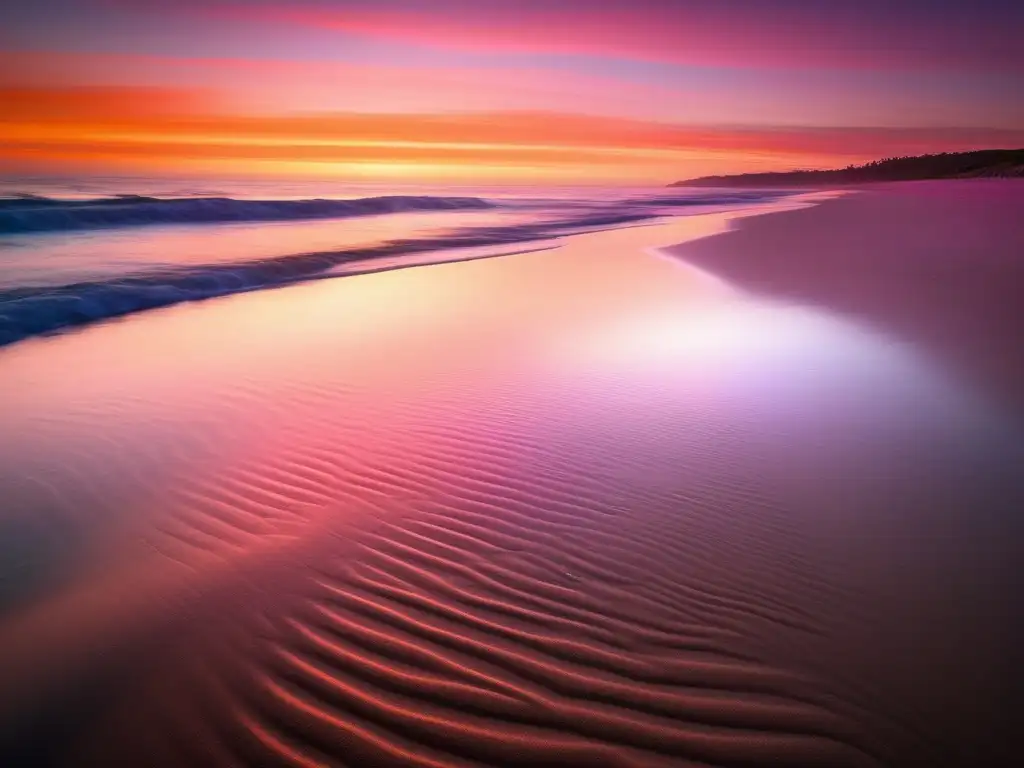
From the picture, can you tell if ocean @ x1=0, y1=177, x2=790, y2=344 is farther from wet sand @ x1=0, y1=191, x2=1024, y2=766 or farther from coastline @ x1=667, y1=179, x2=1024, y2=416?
coastline @ x1=667, y1=179, x2=1024, y2=416

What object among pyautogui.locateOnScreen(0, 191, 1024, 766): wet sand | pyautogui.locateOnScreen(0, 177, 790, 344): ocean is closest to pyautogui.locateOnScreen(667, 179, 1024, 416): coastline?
pyautogui.locateOnScreen(0, 191, 1024, 766): wet sand

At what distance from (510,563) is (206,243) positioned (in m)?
16.7

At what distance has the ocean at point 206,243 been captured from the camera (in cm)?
1031

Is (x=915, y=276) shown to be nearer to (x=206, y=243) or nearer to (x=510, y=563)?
(x=510, y=563)

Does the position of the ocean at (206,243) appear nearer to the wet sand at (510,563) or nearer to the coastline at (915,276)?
the wet sand at (510,563)

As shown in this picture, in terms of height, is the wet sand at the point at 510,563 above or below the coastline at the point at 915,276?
below

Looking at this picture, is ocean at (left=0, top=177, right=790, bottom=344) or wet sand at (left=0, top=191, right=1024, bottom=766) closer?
wet sand at (left=0, top=191, right=1024, bottom=766)

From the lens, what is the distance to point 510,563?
134 inches

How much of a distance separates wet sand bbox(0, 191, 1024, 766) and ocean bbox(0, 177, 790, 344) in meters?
4.23

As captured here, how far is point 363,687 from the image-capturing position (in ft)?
8.54

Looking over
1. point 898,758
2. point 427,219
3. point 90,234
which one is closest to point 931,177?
point 427,219

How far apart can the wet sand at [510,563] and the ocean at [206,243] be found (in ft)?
13.9

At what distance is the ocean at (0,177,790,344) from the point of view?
10.3 meters

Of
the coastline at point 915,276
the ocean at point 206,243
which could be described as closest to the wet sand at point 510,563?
the coastline at point 915,276
